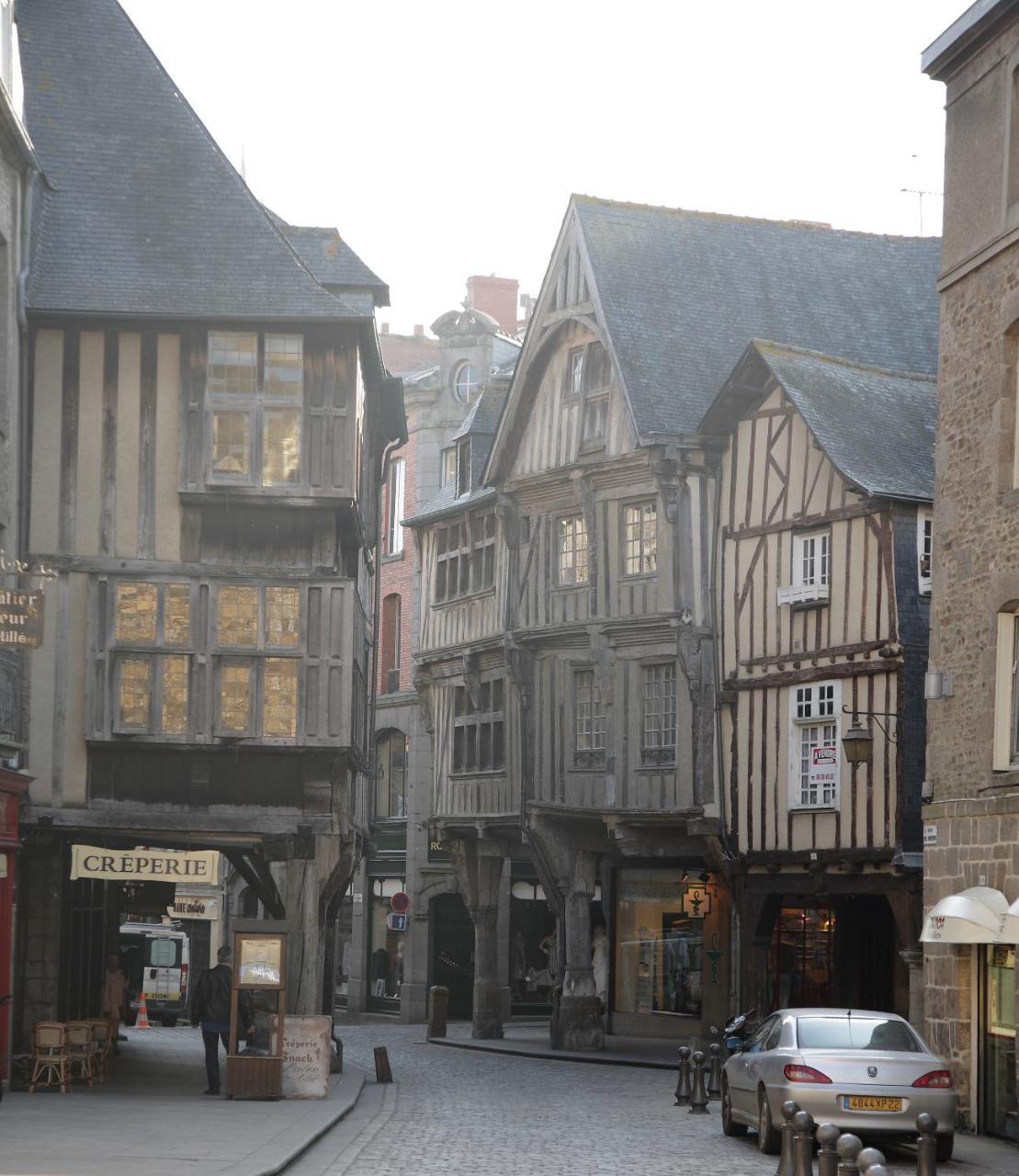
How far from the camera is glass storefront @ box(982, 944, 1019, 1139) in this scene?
1800cm

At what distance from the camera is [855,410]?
93.8 ft

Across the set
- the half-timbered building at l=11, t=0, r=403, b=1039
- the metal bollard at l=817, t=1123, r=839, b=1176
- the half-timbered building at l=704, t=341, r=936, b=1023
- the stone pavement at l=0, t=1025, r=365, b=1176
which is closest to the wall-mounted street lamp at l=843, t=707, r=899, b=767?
the half-timbered building at l=704, t=341, r=936, b=1023

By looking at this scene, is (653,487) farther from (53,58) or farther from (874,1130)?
(874,1130)

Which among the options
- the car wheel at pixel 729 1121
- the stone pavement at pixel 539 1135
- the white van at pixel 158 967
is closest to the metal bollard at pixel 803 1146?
the stone pavement at pixel 539 1135

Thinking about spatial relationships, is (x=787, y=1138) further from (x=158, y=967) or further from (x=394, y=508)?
(x=394, y=508)

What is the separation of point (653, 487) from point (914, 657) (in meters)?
5.96

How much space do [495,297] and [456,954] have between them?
58.3 ft

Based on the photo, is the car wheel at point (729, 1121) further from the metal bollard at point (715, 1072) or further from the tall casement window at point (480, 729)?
the tall casement window at point (480, 729)

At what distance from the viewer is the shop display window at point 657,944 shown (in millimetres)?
33344

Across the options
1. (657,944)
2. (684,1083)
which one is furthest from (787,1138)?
(657,944)

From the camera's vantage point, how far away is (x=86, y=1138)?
1538cm

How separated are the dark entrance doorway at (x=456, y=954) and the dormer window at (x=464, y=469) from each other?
9.01 m

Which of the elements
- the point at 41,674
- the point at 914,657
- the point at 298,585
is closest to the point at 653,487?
the point at 914,657

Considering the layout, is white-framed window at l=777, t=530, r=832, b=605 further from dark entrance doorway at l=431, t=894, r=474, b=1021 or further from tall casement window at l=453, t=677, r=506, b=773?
dark entrance doorway at l=431, t=894, r=474, b=1021
